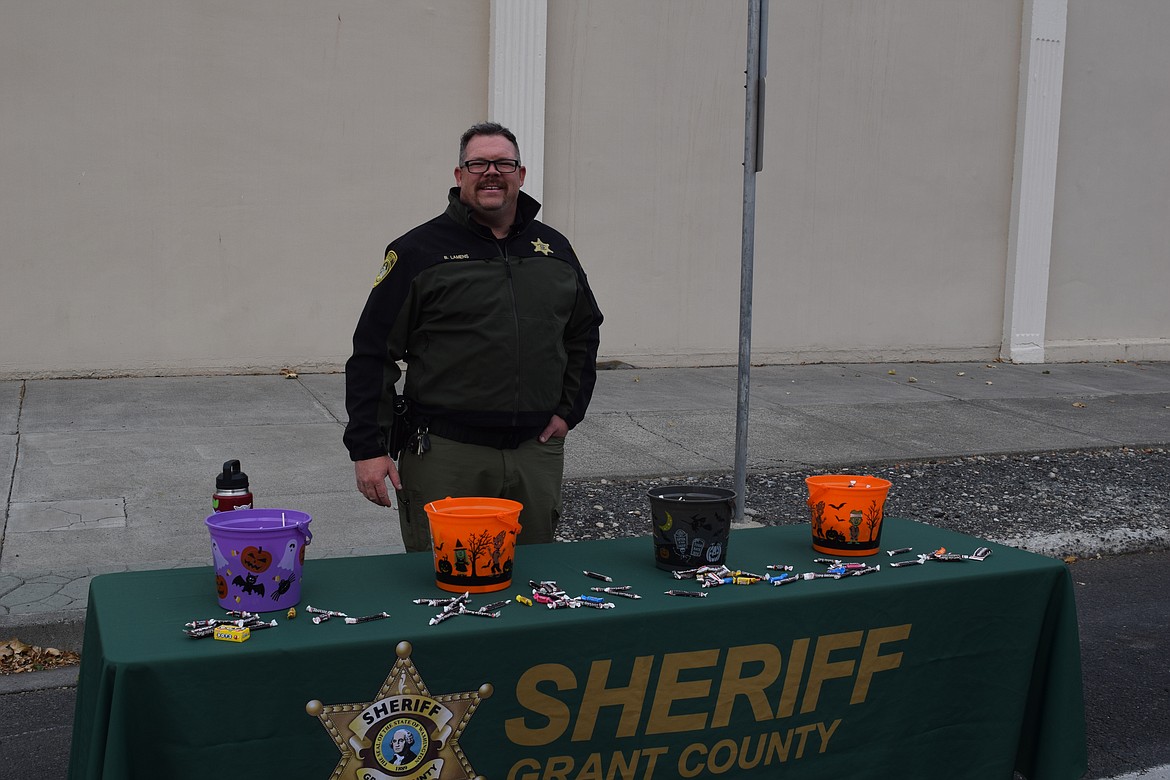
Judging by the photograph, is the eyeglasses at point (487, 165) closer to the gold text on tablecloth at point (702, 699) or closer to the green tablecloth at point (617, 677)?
the green tablecloth at point (617, 677)

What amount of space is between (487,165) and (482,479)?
0.93 metres

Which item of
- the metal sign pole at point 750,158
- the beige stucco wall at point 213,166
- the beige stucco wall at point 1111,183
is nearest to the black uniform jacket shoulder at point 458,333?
the metal sign pole at point 750,158

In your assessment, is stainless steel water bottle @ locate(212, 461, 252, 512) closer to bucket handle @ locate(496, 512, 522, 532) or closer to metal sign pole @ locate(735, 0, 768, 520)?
bucket handle @ locate(496, 512, 522, 532)

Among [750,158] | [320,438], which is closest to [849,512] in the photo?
[750,158]

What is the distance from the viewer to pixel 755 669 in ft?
9.15

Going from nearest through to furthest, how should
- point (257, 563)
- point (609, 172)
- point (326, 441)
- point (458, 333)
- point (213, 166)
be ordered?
1. point (257, 563)
2. point (458, 333)
3. point (326, 441)
4. point (213, 166)
5. point (609, 172)

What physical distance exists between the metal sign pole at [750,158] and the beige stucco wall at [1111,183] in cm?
899


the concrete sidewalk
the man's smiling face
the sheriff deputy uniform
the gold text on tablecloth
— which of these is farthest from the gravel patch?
the gold text on tablecloth

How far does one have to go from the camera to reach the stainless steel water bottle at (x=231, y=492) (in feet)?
9.98

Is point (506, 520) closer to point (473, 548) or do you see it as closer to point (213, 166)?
point (473, 548)

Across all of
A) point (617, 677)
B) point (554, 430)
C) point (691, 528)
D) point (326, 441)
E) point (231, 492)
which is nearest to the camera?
point (617, 677)

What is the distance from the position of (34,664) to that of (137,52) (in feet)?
Answer: 22.3

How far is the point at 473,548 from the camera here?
107 inches

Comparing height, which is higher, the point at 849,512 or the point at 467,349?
the point at 467,349
